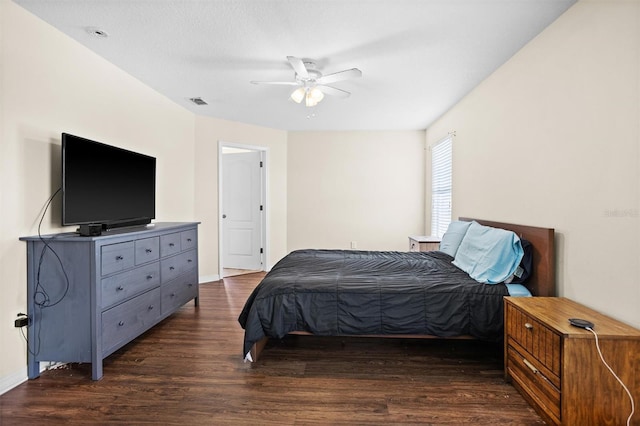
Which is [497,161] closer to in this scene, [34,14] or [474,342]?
[474,342]

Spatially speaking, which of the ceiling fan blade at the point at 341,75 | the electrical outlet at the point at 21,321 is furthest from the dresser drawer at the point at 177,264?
the ceiling fan blade at the point at 341,75

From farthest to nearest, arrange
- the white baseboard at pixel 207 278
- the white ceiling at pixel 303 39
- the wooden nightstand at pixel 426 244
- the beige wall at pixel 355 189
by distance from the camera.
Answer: the beige wall at pixel 355 189, the white baseboard at pixel 207 278, the wooden nightstand at pixel 426 244, the white ceiling at pixel 303 39

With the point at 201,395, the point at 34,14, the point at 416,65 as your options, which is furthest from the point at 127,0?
the point at 201,395

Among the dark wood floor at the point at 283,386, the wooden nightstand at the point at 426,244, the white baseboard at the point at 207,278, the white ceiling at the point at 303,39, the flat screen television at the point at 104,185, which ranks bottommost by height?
the dark wood floor at the point at 283,386

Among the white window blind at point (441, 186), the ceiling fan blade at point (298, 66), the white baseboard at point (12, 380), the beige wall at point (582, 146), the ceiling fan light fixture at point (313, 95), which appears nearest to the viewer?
the beige wall at point (582, 146)

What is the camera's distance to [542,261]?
222 cm

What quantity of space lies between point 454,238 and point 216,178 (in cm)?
338

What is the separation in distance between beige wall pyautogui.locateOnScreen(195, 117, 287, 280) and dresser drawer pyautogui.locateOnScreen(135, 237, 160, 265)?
5.97 ft

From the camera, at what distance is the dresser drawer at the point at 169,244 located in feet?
9.22

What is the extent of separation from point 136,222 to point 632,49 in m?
3.78

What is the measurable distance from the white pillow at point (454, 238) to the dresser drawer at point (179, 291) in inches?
110

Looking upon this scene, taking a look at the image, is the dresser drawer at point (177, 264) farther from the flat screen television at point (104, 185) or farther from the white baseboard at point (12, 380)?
the white baseboard at point (12, 380)

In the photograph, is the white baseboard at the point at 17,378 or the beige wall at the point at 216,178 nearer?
the white baseboard at the point at 17,378

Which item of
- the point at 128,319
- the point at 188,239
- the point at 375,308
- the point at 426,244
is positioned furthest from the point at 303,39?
the point at 426,244
